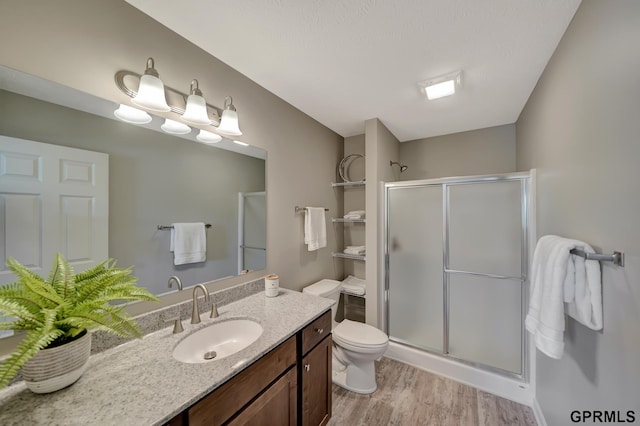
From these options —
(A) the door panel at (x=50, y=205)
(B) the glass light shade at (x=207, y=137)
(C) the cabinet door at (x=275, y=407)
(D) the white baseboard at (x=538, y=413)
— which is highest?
(B) the glass light shade at (x=207, y=137)

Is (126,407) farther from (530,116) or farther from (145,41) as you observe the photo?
(530,116)

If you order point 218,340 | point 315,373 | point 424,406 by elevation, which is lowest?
point 424,406

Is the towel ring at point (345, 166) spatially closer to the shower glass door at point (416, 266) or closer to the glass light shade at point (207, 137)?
the shower glass door at point (416, 266)

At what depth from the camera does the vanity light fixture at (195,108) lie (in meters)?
1.22

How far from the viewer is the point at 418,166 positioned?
9.27ft

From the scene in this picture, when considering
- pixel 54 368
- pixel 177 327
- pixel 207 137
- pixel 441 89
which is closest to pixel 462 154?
pixel 441 89

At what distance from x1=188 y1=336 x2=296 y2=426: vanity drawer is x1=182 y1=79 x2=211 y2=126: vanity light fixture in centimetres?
124

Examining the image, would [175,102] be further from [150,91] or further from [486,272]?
[486,272]

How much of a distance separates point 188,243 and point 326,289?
1.25m

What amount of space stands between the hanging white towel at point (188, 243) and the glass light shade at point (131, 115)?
537 mm

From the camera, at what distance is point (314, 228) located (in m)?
2.15

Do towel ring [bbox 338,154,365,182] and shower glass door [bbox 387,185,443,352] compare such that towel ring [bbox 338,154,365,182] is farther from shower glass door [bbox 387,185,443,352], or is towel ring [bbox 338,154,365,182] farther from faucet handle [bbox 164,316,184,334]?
faucet handle [bbox 164,316,184,334]

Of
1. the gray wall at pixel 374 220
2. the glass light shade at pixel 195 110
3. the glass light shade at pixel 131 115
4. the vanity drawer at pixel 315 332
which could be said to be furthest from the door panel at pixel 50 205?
the gray wall at pixel 374 220

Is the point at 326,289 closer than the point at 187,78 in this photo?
No
